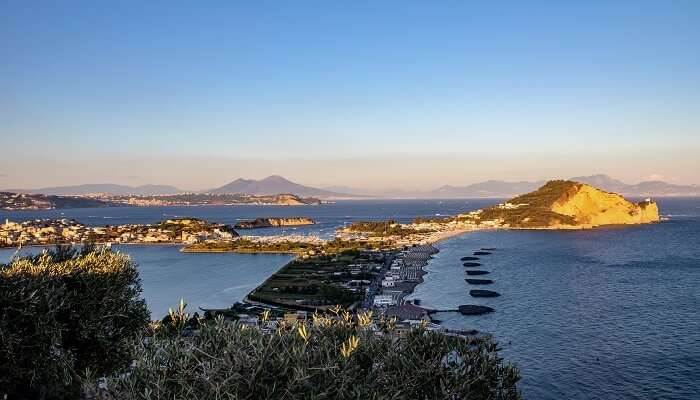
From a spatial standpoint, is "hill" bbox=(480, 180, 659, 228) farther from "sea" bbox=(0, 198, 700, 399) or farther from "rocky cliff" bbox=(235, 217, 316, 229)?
"rocky cliff" bbox=(235, 217, 316, 229)

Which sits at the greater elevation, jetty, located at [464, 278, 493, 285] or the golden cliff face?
the golden cliff face

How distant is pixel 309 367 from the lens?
10.2 metres

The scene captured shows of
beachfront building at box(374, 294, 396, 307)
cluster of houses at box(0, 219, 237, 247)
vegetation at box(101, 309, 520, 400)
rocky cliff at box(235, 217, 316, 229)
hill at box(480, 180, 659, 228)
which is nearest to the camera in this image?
vegetation at box(101, 309, 520, 400)

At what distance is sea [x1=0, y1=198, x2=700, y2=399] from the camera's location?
2902 centimetres

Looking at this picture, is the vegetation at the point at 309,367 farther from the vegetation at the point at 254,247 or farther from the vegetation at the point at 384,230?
the vegetation at the point at 384,230

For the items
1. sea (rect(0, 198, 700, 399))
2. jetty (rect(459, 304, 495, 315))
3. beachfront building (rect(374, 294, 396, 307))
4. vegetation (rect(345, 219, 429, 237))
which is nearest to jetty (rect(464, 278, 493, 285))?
sea (rect(0, 198, 700, 399))

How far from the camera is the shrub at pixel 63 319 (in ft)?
47.5

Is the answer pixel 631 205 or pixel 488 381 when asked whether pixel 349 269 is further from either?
pixel 631 205

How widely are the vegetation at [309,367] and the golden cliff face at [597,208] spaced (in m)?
143

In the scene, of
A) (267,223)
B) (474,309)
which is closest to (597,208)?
(267,223)

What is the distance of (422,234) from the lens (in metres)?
116

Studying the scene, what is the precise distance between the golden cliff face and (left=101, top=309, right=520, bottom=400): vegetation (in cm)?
14316

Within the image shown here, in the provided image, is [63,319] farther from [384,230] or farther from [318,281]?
[384,230]

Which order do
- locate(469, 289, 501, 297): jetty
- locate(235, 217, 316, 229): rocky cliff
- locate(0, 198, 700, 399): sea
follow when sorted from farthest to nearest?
1. locate(235, 217, 316, 229): rocky cliff
2. locate(469, 289, 501, 297): jetty
3. locate(0, 198, 700, 399): sea
